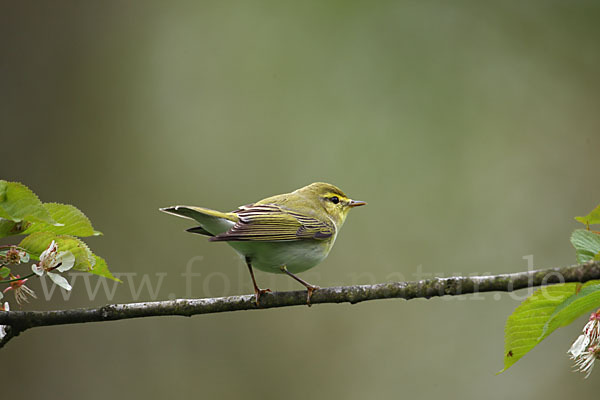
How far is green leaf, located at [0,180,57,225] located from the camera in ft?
6.79

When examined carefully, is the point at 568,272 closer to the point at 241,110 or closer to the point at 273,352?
the point at 273,352

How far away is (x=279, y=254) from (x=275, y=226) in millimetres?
207

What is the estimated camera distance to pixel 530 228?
762cm

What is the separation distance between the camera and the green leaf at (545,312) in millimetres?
1849

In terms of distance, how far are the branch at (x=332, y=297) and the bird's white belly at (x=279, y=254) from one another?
0.90 m

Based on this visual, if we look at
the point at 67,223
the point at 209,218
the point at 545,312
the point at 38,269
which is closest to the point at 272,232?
the point at 209,218

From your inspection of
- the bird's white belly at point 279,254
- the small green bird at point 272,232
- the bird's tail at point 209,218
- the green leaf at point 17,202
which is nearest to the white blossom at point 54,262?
the green leaf at point 17,202

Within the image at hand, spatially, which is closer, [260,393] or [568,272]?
[568,272]

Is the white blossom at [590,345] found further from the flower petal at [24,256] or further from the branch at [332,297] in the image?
the flower petal at [24,256]

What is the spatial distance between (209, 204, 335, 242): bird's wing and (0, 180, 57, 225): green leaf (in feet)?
4.45

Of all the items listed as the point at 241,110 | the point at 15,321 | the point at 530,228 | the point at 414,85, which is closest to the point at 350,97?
the point at 414,85

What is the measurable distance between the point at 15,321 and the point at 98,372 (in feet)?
15.8

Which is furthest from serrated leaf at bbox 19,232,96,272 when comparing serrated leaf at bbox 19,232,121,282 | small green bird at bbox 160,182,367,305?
small green bird at bbox 160,182,367,305

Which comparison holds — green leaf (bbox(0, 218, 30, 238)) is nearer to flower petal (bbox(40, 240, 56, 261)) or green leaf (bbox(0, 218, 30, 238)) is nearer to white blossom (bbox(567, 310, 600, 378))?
flower petal (bbox(40, 240, 56, 261))
